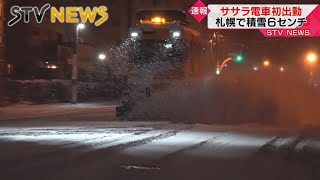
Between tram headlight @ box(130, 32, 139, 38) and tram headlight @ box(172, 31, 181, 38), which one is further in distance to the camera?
tram headlight @ box(130, 32, 139, 38)

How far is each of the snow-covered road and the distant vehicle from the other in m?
5.51

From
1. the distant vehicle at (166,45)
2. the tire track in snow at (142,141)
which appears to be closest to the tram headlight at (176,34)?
the distant vehicle at (166,45)

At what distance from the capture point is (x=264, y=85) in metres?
31.5

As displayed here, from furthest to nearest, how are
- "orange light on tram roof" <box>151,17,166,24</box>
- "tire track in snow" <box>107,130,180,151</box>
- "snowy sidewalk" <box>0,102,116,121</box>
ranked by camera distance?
"snowy sidewalk" <box>0,102,116,121</box> → "orange light on tram roof" <box>151,17,166,24</box> → "tire track in snow" <box>107,130,180,151</box>

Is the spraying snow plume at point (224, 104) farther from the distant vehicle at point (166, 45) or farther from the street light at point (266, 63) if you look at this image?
the street light at point (266, 63)

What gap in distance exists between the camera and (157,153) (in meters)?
13.7

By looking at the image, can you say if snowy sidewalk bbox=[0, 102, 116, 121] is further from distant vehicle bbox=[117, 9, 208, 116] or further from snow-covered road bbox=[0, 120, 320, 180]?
snow-covered road bbox=[0, 120, 320, 180]

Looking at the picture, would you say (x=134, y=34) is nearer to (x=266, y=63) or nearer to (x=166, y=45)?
(x=166, y=45)

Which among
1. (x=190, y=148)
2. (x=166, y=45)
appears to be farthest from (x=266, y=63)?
(x=190, y=148)

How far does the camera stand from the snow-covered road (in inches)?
425

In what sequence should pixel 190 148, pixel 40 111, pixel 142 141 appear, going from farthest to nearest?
pixel 40 111 < pixel 142 141 < pixel 190 148

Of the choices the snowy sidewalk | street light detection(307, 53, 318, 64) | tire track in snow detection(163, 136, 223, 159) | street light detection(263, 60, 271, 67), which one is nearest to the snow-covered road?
tire track in snow detection(163, 136, 223, 159)

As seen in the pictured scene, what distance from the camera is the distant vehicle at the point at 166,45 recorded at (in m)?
25.9

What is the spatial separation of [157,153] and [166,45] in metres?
12.9
